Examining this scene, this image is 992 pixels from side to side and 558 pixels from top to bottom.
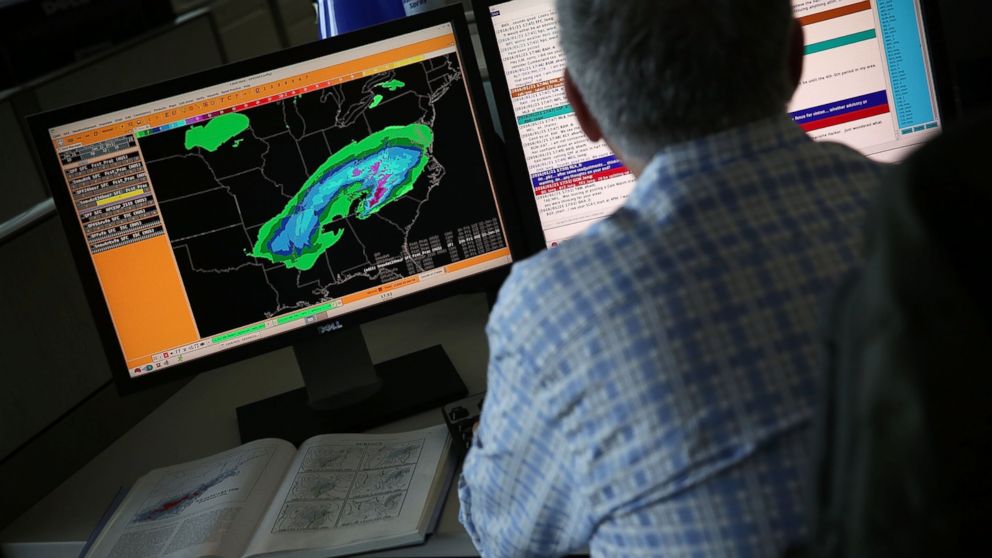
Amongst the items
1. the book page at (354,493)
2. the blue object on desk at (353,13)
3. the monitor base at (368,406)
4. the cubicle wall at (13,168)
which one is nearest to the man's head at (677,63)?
the book page at (354,493)

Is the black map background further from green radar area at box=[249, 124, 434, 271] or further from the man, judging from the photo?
the man

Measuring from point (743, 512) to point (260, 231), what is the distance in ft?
2.60

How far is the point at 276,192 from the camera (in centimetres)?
126

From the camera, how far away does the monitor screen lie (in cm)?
Result: 123

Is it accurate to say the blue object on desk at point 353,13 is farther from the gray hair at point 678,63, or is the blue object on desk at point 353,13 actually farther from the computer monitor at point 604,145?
the gray hair at point 678,63

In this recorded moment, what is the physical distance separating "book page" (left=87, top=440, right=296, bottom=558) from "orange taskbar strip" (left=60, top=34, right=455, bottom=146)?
1.43 feet

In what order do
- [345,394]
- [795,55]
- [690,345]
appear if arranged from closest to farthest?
[690,345]
[795,55]
[345,394]

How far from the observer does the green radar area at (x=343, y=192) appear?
4.17 ft

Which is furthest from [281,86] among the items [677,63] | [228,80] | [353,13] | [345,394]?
[353,13]

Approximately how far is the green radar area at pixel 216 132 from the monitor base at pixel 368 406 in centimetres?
38

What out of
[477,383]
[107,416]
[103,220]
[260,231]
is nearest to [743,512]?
[477,383]

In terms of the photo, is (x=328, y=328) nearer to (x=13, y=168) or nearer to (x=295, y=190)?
(x=295, y=190)

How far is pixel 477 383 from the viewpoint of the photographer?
134 cm

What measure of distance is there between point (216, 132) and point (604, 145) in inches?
20.1
